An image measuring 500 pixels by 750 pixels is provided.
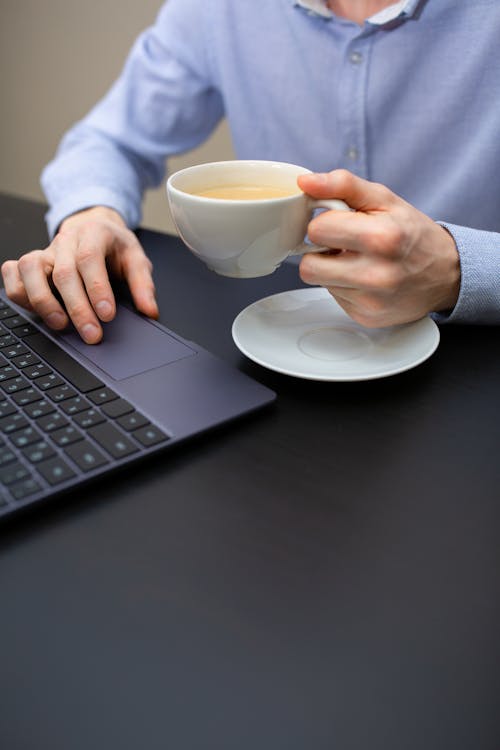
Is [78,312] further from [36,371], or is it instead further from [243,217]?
[243,217]

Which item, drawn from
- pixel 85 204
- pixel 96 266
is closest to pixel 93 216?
pixel 85 204

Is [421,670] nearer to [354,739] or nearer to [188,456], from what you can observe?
[354,739]

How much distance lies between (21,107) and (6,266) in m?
1.87

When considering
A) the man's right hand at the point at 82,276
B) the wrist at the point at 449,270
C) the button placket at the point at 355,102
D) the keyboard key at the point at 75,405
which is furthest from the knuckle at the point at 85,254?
the button placket at the point at 355,102

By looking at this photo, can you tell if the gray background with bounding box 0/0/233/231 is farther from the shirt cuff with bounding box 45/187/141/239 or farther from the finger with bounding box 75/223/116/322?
the finger with bounding box 75/223/116/322

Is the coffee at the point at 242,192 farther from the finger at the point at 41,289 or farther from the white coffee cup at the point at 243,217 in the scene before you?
the finger at the point at 41,289

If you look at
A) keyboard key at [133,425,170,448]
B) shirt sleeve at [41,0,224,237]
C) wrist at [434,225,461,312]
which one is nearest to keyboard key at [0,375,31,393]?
keyboard key at [133,425,170,448]

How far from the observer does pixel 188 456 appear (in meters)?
0.43

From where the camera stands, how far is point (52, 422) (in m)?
0.43

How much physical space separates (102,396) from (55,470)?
9cm

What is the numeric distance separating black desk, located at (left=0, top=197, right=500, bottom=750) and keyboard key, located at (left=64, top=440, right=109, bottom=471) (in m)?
0.02

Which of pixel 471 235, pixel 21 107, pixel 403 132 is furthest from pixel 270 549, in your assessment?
pixel 21 107

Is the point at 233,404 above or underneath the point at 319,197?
underneath

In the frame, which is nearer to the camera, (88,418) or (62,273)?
(88,418)
